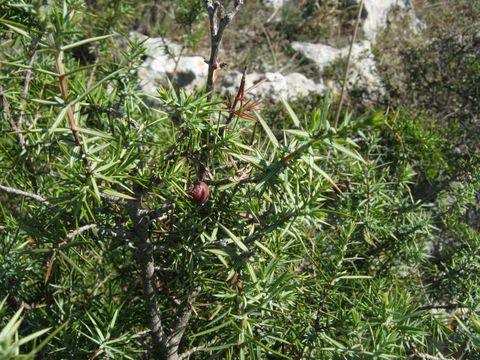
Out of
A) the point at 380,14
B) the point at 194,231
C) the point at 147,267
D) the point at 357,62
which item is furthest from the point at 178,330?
the point at 380,14

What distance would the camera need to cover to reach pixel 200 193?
45.4 inches

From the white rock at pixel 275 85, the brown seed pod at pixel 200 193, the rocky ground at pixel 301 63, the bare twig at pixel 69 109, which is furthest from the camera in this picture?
the rocky ground at pixel 301 63

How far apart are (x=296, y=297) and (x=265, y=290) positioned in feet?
0.62

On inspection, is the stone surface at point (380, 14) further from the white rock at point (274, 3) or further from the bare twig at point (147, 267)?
the bare twig at point (147, 267)

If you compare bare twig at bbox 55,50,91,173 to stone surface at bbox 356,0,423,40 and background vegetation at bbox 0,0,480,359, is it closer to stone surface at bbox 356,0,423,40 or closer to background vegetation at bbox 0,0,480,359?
background vegetation at bbox 0,0,480,359

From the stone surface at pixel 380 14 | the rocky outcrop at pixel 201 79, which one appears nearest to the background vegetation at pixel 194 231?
the rocky outcrop at pixel 201 79

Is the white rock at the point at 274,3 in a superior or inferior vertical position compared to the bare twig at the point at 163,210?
superior

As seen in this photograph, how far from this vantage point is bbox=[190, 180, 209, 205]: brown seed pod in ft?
3.79

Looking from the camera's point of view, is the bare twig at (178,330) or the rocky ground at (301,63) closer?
the bare twig at (178,330)

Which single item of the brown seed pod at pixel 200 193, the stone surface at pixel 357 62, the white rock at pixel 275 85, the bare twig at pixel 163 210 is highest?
the brown seed pod at pixel 200 193

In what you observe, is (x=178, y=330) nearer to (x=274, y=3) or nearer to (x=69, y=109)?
(x=69, y=109)

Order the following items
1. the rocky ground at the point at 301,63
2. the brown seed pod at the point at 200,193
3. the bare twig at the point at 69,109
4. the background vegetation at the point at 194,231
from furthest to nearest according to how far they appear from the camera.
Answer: the rocky ground at the point at 301,63, the brown seed pod at the point at 200,193, the background vegetation at the point at 194,231, the bare twig at the point at 69,109

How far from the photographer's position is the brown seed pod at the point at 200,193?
1154 mm

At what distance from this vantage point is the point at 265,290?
1.14 m
